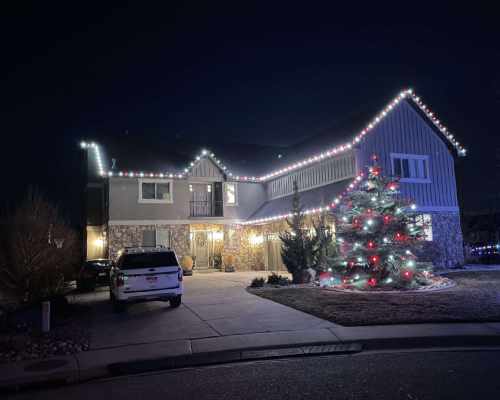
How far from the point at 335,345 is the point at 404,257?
7344 millimetres

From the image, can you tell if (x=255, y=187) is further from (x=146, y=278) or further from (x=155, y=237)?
(x=146, y=278)

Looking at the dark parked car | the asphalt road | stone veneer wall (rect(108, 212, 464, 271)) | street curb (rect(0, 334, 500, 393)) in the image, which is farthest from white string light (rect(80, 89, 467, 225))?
the asphalt road

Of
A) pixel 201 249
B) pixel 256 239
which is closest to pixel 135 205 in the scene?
pixel 201 249

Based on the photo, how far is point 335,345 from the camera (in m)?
7.47

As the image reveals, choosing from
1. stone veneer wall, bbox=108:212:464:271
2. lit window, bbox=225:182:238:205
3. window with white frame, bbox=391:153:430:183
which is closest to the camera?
window with white frame, bbox=391:153:430:183

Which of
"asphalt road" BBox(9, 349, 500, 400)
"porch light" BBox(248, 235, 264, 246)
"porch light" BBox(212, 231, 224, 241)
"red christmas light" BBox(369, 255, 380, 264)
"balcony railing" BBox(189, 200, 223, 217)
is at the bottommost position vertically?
"asphalt road" BBox(9, 349, 500, 400)

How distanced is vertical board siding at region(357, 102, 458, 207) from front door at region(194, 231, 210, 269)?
11.2 m

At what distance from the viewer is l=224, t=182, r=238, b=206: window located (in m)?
25.4

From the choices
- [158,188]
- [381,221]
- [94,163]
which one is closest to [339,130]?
[381,221]

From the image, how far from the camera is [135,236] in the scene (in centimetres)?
2270

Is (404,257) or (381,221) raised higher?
(381,221)

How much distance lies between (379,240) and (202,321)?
7.07m

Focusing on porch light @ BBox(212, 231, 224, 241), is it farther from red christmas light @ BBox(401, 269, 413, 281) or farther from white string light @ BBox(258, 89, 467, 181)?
red christmas light @ BBox(401, 269, 413, 281)

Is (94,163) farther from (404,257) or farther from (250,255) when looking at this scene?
(404,257)
